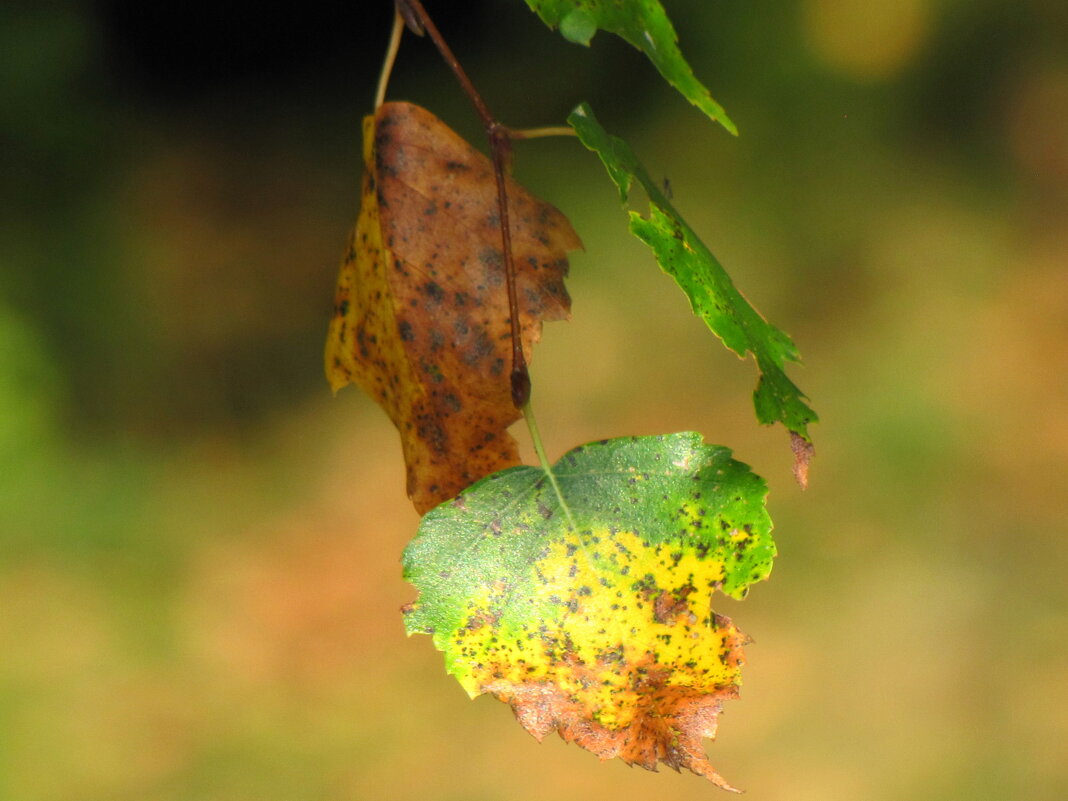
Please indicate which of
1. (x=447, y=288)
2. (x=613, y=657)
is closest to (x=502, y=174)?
(x=447, y=288)

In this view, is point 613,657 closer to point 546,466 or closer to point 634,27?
point 546,466

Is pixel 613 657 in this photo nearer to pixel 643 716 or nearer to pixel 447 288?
pixel 643 716

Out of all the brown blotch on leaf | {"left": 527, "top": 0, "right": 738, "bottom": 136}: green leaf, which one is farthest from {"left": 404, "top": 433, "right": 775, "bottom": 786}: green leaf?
{"left": 527, "top": 0, "right": 738, "bottom": 136}: green leaf

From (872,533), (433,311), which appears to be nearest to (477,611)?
(433,311)

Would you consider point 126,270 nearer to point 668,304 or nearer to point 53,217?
point 53,217

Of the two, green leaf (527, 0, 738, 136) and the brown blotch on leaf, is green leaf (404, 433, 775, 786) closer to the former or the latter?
the brown blotch on leaf

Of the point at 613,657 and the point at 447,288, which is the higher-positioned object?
the point at 447,288

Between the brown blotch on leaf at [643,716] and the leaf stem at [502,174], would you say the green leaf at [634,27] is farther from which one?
the brown blotch on leaf at [643,716]
